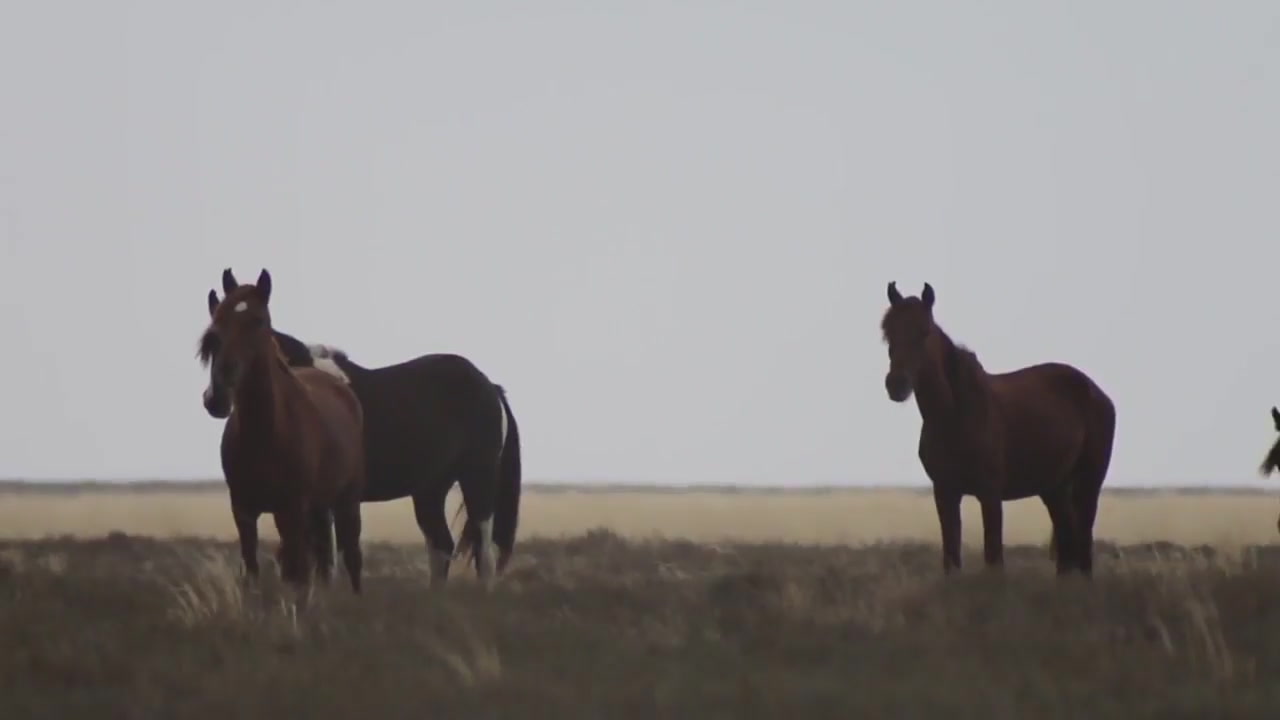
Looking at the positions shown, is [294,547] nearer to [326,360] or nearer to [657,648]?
[657,648]

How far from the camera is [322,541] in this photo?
10898 mm

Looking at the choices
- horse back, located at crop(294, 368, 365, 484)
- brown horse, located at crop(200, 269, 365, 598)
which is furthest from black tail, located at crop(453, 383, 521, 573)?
brown horse, located at crop(200, 269, 365, 598)

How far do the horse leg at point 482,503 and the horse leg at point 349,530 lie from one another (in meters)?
2.79

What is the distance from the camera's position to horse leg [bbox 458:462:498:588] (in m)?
13.3

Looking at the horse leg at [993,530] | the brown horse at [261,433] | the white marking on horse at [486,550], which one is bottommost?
the white marking on horse at [486,550]

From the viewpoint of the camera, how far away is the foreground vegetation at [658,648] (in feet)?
20.2

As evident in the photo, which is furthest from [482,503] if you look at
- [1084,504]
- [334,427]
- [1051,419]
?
[1084,504]

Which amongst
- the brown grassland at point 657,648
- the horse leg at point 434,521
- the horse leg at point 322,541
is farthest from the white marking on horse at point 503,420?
the horse leg at point 322,541

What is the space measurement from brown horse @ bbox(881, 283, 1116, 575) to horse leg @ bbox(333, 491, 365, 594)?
3.67 meters

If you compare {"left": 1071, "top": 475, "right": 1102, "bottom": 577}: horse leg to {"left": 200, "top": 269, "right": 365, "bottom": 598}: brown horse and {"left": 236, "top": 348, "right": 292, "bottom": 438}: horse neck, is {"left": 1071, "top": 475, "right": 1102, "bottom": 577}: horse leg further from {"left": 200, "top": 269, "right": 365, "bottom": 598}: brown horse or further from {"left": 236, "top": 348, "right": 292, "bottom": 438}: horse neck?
{"left": 236, "top": 348, "right": 292, "bottom": 438}: horse neck

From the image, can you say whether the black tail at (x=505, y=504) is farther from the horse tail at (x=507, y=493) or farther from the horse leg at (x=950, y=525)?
the horse leg at (x=950, y=525)

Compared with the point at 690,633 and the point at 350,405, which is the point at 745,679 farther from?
the point at 350,405

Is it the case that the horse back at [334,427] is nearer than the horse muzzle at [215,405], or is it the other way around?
the horse muzzle at [215,405]


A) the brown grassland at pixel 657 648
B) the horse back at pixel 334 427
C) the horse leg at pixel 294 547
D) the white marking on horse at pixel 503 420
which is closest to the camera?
the brown grassland at pixel 657 648
